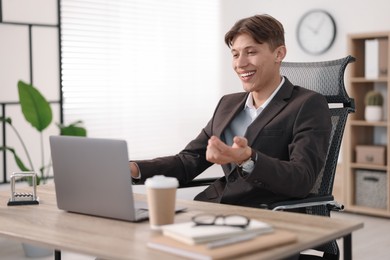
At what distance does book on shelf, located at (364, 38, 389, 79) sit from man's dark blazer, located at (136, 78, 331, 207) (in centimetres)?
269

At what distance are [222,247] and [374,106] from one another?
3867mm

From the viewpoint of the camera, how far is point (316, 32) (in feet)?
17.6

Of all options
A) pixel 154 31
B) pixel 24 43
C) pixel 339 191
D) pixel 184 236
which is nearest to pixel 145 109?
pixel 154 31

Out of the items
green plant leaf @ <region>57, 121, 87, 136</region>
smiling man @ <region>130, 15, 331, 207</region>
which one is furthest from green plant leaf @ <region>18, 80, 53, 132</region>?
smiling man @ <region>130, 15, 331, 207</region>

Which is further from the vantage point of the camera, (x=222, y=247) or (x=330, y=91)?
(x=330, y=91)

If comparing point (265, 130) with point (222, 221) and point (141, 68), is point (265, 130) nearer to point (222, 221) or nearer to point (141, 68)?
point (222, 221)

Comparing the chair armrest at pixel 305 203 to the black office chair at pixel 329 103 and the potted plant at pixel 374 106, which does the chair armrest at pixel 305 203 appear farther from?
the potted plant at pixel 374 106

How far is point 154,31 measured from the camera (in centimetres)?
544

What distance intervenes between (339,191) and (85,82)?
2211 mm

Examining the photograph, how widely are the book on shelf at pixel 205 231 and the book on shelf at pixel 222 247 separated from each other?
0.01 metres

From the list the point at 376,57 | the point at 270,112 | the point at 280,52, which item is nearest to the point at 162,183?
the point at 270,112

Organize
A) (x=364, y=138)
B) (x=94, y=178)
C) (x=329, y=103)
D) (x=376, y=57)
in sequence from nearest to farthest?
(x=94, y=178) → (x=329, y=103) → (x=376, y=57) → (x=364, y=138)

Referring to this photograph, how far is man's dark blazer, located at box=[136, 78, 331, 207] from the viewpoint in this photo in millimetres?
2008

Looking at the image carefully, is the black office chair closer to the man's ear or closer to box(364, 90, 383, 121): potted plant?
the man's ear
